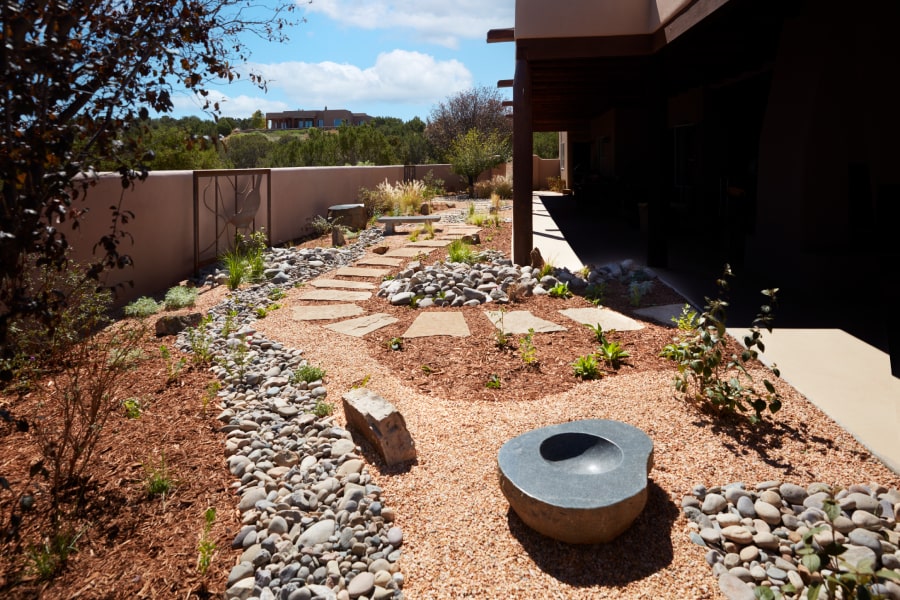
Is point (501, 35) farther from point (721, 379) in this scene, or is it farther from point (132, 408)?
point (132, 408)

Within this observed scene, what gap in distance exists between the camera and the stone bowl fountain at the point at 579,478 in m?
2.76

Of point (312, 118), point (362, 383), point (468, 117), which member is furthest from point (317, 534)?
point (312, 118)

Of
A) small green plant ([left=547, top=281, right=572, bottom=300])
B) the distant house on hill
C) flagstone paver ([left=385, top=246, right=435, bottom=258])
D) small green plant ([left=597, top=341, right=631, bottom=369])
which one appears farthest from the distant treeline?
the distant house on hill

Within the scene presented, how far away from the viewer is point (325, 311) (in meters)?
6.87

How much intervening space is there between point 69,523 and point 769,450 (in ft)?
11.2

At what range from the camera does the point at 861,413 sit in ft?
12.5

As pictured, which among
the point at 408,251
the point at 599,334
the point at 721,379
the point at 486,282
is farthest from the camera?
the point at 408,251

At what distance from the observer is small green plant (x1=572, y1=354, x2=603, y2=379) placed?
15.0ft

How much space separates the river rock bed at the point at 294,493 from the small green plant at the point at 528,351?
1486 mm

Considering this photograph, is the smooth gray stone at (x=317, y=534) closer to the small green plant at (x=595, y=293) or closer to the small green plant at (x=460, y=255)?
the small green plant at (x=595, y=293)

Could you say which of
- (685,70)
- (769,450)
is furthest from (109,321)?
(685,70)

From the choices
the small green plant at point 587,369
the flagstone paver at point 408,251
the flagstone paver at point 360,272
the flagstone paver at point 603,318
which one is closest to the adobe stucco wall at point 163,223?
the flagstone paver at point 360,272

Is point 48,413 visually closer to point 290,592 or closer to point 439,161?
point 290,592

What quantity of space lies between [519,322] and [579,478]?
3.03 m
